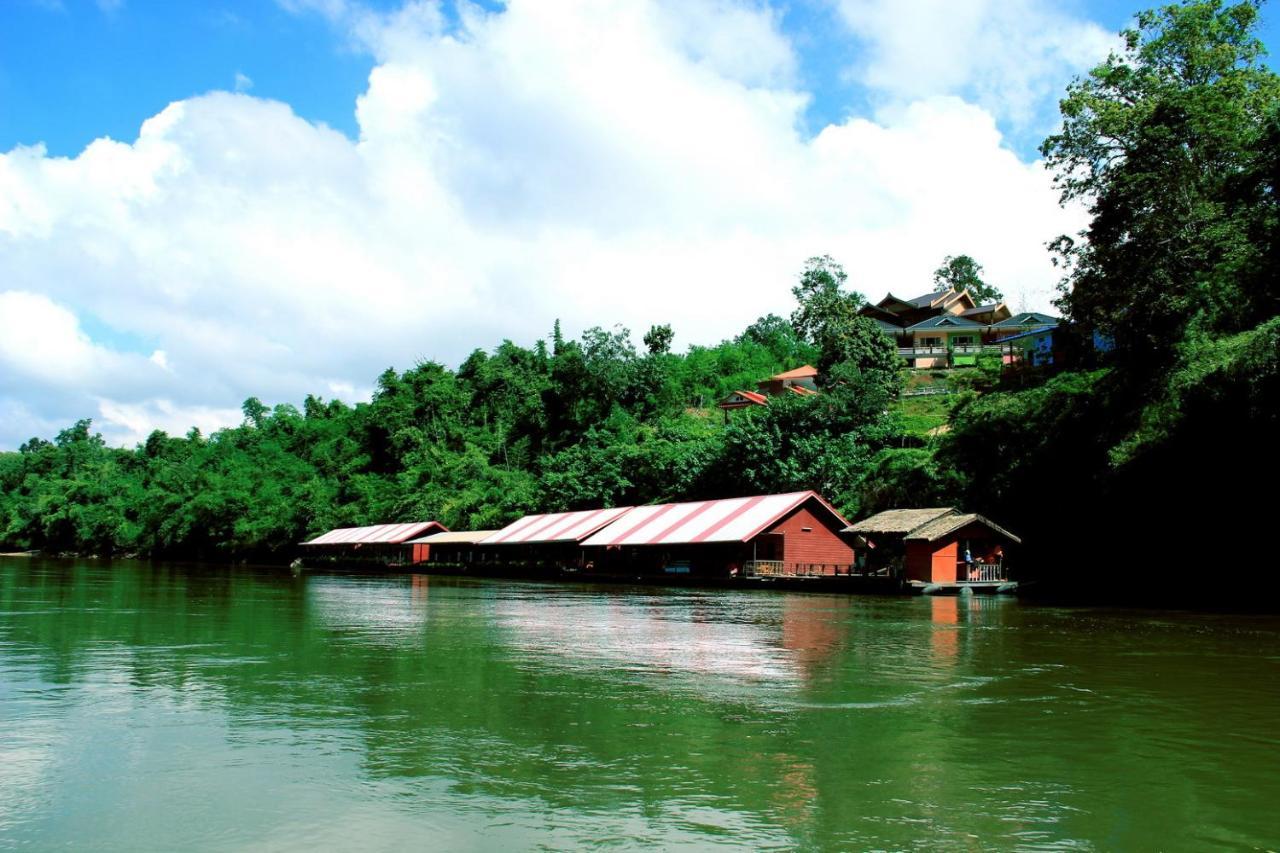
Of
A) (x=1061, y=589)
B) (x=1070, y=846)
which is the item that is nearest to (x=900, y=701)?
(x=1070, y=846)

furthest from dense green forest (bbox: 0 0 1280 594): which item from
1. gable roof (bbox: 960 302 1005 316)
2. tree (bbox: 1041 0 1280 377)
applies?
gable roof (bbox: 960 302 1005 316)

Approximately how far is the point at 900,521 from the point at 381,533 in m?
47.8

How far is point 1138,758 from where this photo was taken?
1043 centimetres

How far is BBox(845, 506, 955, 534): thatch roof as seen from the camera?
132ft

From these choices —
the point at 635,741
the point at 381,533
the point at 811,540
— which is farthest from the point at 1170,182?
the point at 381,533

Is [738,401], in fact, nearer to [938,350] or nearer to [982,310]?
[938,350]

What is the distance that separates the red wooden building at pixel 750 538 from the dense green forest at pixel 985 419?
A: 4.86 meters

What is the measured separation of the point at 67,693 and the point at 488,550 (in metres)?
58.0

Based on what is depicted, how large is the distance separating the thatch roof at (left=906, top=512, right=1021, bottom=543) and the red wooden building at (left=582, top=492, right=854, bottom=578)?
6.24 m

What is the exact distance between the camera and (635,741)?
10.9 m

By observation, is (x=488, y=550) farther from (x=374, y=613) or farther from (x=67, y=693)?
(x=67, y=693)

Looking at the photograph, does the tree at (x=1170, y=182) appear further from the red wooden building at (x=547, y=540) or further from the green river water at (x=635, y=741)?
the red wooden building at (x=547, y=540)

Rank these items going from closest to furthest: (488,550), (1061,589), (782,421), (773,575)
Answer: (1061,589) → (773,575) → (782,421) → (488,550)

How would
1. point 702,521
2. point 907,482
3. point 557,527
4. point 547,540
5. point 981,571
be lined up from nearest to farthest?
1. point 981,571
2. point 907,482
3. point 702,521
4. point 547,540
5. point 557,527
